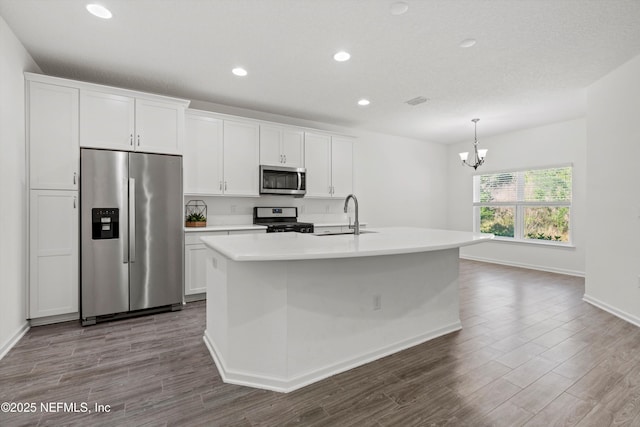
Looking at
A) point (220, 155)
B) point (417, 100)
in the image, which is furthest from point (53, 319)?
point (417, 100)

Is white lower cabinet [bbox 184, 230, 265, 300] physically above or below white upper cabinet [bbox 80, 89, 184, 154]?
below

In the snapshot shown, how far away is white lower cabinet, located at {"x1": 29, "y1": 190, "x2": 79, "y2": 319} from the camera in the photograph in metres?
2.97

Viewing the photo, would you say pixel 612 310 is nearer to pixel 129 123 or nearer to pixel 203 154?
pixel 203 154

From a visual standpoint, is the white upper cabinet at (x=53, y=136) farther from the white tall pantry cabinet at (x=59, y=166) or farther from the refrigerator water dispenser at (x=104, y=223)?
the refrigerator water dispenser at (x=104, y=223)

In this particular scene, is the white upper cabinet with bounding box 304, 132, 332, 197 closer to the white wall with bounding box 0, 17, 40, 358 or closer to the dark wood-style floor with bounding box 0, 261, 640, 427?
the dark wood-style floor with bounding box 0, 261, 640, 427

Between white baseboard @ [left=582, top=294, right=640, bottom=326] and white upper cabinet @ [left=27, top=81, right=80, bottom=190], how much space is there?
5.77m

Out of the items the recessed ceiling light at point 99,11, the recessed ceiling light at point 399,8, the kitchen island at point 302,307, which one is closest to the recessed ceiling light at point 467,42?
the recessed ceiling light at point 399,8

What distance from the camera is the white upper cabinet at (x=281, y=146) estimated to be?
4.58 metres

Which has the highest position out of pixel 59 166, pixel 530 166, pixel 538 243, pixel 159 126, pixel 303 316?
pixel 159 126

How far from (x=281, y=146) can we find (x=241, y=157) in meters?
0.66

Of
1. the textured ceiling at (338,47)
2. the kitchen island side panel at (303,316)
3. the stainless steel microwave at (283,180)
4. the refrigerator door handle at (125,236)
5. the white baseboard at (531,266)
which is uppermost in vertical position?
the textured ceiling at (338,47)

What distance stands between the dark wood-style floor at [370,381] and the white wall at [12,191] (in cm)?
29

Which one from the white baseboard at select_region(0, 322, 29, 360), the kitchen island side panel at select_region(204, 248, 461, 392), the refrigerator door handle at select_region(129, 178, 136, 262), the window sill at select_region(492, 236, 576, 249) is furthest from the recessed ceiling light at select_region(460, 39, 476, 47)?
the white baseboard at select_region(0, 322, 29, 360)

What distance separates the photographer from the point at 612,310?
3.37 metres
